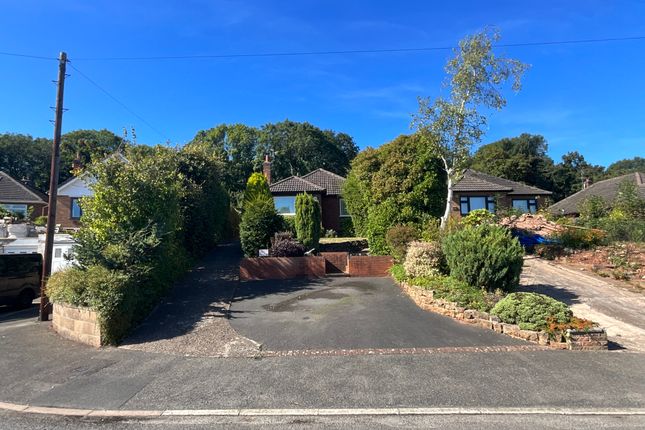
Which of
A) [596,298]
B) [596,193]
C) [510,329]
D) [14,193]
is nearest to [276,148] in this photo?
[14,193]

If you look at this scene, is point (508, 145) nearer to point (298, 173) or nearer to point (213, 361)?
point (298, 173)

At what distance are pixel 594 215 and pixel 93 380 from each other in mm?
25001

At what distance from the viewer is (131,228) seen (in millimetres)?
11062

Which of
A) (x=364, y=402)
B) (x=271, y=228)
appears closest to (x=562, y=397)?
(x=364, y=402)

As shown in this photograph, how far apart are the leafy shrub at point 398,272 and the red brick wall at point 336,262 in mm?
1838

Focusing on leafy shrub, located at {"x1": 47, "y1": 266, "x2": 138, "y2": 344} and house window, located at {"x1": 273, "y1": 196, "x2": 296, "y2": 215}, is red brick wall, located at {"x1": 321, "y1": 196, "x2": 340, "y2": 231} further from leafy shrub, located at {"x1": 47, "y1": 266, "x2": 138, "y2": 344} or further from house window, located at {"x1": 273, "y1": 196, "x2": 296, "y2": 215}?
leafy shrub, located at {"x1": 47, "y1": 266, "x2": 138, "y2": 344}

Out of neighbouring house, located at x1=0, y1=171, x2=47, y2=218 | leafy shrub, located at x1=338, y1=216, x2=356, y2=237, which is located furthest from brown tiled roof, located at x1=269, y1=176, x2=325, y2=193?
neighbouring house, located at x1=0, y1=171, x2=47, y2=218

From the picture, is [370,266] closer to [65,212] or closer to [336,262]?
[336,262]

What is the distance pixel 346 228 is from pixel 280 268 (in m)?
12.6

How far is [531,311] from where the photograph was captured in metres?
8.52

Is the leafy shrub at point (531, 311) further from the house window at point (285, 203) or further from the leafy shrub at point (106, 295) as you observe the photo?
the house window at point (285, 203)

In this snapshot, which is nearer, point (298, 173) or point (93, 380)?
point (93, 380)

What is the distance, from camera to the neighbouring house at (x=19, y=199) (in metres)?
36.4

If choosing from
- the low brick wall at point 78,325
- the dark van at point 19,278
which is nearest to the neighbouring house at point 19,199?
the dark van at point 19,278
